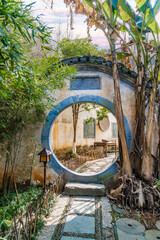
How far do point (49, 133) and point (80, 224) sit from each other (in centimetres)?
283

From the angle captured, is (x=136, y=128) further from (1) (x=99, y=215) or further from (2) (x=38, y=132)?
(2) (x=38, y=132)

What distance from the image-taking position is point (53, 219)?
3.40 metres

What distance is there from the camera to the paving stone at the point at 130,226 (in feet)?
10.1

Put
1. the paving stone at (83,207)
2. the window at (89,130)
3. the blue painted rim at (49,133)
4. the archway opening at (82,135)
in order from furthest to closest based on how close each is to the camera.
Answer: the window at (89,130), the archway opening at (82,135), the blue painted rim at (49,133), the paving stone at (83,207)

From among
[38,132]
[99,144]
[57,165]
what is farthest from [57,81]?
[99,144]

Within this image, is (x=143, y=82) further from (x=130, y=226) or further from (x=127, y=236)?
(x=127, y=236)

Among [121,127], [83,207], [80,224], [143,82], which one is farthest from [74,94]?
[80,224]

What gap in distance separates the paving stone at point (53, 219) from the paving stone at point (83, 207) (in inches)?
10.2

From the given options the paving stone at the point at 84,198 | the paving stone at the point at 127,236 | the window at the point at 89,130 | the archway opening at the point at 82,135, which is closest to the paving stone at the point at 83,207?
the paving stone at the point at 84,198

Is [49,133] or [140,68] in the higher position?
[140,68]

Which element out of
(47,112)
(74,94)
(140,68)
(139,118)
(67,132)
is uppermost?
(140,68)

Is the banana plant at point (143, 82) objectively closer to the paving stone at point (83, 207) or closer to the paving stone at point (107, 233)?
the paving stone at point (83, 207)

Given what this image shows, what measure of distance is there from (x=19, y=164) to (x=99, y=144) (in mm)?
5825

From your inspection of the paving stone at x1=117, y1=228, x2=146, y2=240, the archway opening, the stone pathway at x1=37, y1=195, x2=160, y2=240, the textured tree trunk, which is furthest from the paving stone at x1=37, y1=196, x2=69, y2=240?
the archway opening
